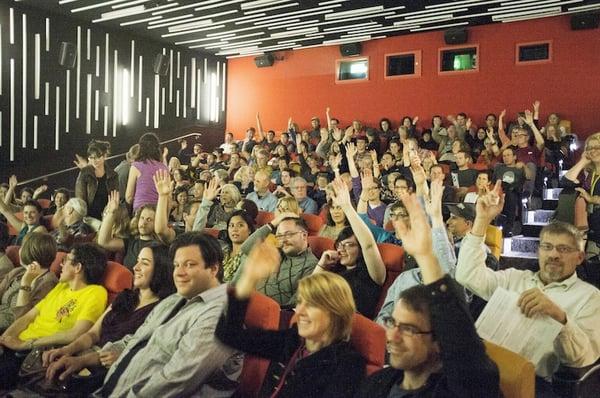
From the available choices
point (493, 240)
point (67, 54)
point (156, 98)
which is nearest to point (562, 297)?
point (493, 240)

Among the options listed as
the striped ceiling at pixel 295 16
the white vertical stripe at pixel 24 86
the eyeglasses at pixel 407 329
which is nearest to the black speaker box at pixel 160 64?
the striped ceiling at pixel 295 16

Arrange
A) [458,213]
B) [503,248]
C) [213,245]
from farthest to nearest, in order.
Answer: [503,248], [458,213], [213,245]

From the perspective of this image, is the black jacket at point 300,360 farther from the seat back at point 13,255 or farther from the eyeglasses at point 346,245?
the seat back at point 13,255

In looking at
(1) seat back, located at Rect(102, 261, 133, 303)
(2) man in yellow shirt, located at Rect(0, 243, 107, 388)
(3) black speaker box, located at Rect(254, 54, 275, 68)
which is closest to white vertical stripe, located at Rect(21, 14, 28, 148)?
(3) black speaker box, located at Rect(254, 54, 275, 68)

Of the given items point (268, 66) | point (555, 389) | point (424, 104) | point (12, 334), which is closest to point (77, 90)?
point (268, 66)

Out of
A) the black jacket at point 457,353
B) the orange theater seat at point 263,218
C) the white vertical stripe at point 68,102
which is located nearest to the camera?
the black jacket at point 457,353

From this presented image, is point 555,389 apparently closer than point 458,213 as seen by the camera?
Yes

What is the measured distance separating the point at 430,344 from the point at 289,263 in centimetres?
153

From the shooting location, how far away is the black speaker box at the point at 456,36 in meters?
8.52

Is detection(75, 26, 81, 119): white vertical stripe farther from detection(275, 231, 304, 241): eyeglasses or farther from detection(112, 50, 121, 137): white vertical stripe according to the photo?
detection(275, 231, 304, 241): eyeglasses

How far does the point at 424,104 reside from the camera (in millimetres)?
9117

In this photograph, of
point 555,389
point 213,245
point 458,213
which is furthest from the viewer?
point 458,213

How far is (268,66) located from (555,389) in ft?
31.9

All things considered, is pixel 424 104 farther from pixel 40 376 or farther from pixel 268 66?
pixel 40 376
